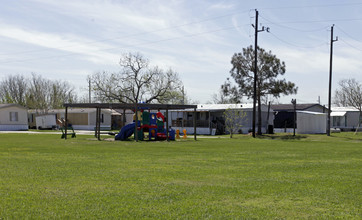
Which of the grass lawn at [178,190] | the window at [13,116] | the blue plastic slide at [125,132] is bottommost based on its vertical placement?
the grass lawn at [178,190]

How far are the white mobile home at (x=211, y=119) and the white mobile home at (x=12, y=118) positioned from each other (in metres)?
18.0

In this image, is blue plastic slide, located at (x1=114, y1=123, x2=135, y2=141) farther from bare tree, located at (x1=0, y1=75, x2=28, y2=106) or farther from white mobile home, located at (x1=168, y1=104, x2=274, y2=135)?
bare tree, located at (x1=0, y1=75, x2=28, y2=106)

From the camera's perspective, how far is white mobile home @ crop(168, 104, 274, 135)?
4053 cm

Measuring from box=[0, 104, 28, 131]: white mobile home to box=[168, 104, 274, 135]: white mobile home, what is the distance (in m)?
18.0

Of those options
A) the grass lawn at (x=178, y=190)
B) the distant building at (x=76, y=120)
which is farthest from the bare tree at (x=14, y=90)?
the grass lawn at (x=178, y=190)

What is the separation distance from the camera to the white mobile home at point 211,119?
40.5m

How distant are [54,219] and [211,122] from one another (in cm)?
3472

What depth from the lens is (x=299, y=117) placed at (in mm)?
37781

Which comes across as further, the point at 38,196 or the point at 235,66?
the point at 235,66

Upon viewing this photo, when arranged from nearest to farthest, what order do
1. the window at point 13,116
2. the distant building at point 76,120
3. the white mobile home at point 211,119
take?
the white mobile home at point 211,119 → the window at point 13,116 → the distant building at point 76,120

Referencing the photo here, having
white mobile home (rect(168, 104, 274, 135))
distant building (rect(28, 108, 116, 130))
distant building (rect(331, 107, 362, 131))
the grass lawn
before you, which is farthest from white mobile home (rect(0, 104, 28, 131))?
the grass lawn

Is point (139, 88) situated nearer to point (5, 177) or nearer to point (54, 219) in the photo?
point (5, 177)

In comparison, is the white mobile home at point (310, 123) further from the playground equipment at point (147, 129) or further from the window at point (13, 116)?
the window at point (13, 116)

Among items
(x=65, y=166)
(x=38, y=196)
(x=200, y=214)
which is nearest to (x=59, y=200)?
(x=38, y=196)
